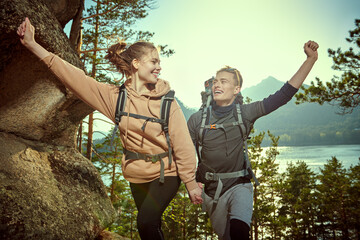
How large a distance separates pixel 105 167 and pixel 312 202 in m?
31.8

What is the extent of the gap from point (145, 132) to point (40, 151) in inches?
111

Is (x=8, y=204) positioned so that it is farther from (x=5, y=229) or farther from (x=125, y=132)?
(x=125, y=132)

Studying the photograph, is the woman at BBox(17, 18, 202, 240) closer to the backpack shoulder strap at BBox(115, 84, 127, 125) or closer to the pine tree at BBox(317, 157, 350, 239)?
the backpack shoulder strap at BBox(115, 84, 127, 125)

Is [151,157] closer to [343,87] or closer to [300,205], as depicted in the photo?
[343,87]

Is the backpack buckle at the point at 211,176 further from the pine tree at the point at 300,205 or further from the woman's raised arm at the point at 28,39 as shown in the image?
the pine tree at the point at 300,205

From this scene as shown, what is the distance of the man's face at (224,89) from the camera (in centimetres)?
364

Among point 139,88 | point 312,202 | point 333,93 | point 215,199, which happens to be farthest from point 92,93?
point 312,202

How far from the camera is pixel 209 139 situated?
3389 mm

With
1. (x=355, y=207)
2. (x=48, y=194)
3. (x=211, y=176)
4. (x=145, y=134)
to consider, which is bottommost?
(x=355, y=207)

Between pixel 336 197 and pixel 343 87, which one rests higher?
pixel 343 87

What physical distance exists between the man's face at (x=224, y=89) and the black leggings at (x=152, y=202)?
177cm

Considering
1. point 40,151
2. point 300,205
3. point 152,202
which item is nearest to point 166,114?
point 152,202

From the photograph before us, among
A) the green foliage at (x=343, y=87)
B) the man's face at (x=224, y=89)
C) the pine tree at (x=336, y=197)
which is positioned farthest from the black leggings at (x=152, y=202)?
the pine tree at (x=336, y=197)

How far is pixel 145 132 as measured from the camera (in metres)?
2.32
